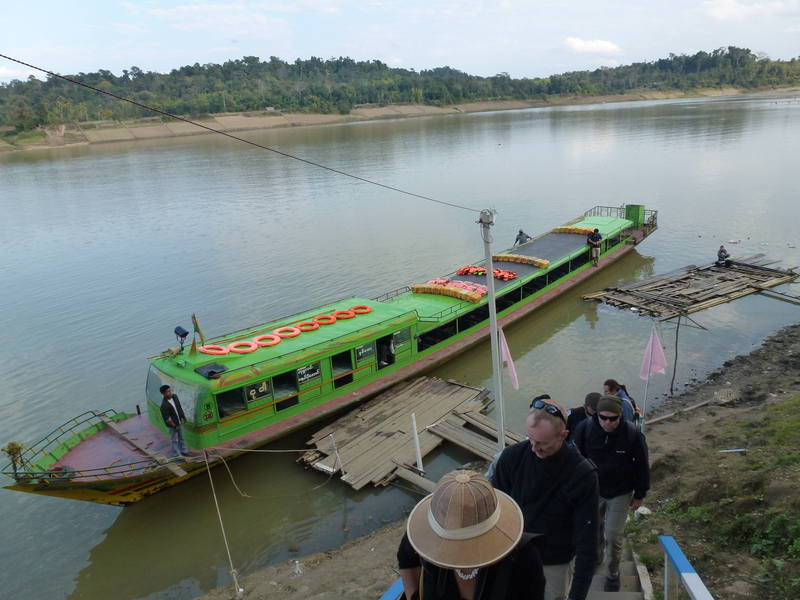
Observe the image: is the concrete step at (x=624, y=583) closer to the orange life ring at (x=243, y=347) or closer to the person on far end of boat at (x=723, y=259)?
the orange life ring at (x=243, y=347)

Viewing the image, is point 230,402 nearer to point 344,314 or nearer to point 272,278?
point 344,314

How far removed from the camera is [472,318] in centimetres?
1825

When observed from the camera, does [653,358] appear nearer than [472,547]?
No

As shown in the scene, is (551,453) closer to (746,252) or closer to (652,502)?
(652,502)

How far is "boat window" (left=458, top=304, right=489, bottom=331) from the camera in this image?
1788 centimetres

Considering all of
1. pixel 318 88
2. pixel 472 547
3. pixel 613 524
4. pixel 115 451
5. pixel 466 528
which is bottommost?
pixel 115 451

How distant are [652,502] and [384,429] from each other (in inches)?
260

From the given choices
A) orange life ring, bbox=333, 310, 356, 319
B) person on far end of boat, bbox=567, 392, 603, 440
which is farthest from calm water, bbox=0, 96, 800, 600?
person on far end of boat, bbox=567, 392, 603, 440

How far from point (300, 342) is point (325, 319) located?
1423 mm

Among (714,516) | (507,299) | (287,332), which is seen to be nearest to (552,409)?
(714,516)

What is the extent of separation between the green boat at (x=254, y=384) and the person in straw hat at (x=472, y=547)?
9.90m

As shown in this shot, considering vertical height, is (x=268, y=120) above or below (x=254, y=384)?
above

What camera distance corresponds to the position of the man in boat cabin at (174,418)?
37.9ft

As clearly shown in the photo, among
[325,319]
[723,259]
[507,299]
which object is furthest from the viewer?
[723,259]
